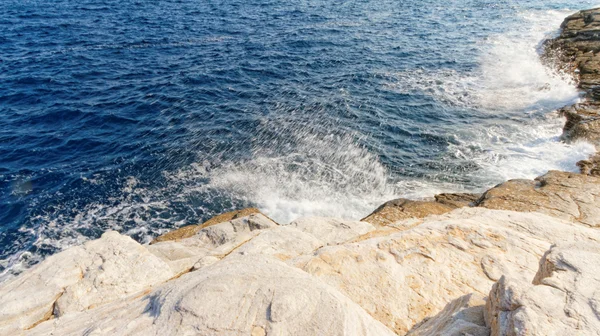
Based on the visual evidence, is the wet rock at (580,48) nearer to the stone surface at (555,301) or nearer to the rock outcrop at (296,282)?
the rock outcrop at (296,282)

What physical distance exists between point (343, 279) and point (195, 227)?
10885 mm

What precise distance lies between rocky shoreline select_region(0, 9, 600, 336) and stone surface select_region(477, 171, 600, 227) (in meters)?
0.09

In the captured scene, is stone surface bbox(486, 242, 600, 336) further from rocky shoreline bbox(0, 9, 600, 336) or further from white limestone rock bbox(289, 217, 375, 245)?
white limestone rock bbox(289, 217, 375, 245)

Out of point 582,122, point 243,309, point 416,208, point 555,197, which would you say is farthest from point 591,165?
point 243,309

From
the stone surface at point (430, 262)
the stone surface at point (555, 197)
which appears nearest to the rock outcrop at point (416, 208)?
the stone surface at point (555, 197)

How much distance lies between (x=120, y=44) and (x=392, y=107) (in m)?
32.1

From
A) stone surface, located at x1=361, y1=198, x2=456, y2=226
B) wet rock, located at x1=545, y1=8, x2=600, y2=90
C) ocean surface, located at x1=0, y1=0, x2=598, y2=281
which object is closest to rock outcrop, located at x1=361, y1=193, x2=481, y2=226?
stone surface, located at x1=361, y1=198, x2=456, y2=226

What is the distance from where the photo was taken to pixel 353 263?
10828mm

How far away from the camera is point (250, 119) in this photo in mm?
28812

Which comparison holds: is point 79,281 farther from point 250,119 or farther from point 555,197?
point 555,197

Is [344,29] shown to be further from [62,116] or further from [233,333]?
[233,333]

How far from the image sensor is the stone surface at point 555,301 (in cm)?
595

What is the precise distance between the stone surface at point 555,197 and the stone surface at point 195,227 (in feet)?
39.7

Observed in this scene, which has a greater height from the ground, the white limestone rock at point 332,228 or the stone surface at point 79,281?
the stone surface at point 79,281
